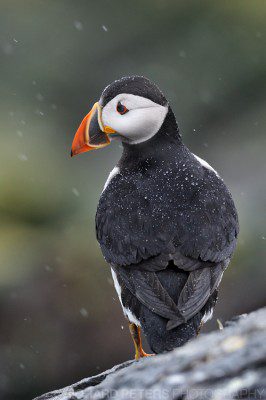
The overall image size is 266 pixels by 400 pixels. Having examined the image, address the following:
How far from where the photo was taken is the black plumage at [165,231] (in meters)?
3.69

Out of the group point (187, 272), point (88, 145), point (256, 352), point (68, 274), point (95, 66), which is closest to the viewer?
point (256, 352)

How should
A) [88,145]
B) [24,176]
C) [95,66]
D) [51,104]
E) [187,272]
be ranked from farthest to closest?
1. [95,66]
2. [51,104]
3. [24,176]
4. [88,145]
5. [187,272]

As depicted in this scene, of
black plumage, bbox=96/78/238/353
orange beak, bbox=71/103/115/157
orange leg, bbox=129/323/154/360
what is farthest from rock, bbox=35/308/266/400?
A: orange beak, bbox=71/103/115/157

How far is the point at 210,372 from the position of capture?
2375 mm

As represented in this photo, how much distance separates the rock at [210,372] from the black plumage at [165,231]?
34.8 inches

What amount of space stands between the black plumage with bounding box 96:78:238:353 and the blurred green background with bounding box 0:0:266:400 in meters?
3.74

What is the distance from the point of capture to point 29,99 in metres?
11.3

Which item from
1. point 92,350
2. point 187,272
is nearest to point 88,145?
point 187,272

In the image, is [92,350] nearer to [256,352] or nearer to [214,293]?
[214,293]

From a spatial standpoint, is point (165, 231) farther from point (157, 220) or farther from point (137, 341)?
point (137, 341)

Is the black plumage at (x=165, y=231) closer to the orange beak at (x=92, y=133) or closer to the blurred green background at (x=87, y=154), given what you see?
the orange beak at (x=92, y=133)

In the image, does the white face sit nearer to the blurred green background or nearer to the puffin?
the puffin

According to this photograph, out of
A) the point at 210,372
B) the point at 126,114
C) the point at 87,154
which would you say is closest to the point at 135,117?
the point at 126,114

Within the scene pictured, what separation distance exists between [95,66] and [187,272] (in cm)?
850
